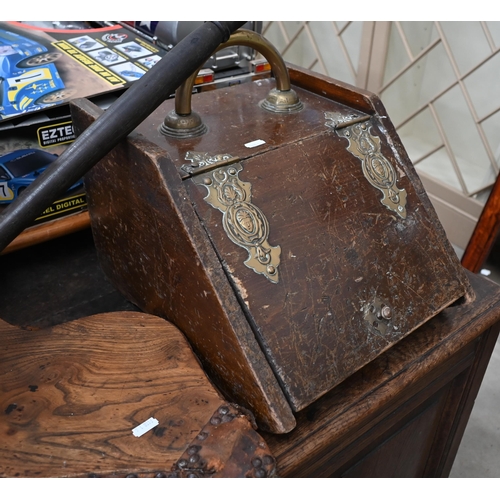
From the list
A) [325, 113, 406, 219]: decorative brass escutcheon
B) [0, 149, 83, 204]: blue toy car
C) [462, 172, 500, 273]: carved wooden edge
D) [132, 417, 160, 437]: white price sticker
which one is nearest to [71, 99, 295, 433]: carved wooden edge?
[132, 417, 160, 437]: white price sticker

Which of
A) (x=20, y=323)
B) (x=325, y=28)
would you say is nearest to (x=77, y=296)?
(x=20, y=323)

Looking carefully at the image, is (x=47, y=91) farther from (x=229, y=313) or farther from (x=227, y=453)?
(x=227, y=453)

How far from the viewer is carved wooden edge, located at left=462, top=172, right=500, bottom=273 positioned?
5.82ft

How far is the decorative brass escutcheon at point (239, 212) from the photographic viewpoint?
735 millimetres

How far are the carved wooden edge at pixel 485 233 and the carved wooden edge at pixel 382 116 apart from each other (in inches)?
38.0

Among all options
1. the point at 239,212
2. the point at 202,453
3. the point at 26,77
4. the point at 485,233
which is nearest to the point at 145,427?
the point at 202,453

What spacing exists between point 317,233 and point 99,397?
0.38 m

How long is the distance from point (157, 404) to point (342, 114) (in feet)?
1.88

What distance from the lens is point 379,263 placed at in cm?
83

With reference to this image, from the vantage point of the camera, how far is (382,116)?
0.94 m

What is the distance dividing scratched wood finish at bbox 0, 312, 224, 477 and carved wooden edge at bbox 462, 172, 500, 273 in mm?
1377

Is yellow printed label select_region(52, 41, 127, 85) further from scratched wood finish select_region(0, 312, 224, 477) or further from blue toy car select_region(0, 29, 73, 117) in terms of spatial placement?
scratched wood finish select_region(0, 312, 224, 477)

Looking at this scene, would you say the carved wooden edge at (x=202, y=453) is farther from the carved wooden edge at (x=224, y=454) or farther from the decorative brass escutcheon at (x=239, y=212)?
the decorative brass escutcheon at (x=239, y=212)

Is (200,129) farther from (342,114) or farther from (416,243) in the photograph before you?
(416,243)
